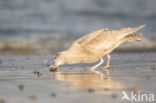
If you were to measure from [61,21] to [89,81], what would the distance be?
13328 millimetres

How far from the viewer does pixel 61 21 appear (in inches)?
818

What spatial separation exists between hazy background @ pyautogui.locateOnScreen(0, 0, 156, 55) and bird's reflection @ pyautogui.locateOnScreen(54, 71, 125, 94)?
7.20 metres

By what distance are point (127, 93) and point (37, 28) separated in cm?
1356

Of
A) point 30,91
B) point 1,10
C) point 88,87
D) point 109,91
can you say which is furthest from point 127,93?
point 1,10

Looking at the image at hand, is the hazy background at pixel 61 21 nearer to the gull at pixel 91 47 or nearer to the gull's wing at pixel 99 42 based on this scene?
the gull at pixel 91 47

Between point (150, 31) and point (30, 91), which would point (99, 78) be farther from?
point (150, 31)

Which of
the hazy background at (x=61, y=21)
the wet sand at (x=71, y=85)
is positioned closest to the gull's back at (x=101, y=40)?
the wet sand at (x=71, y=85)

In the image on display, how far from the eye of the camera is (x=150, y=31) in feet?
64.6

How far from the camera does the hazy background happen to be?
56.7 ft

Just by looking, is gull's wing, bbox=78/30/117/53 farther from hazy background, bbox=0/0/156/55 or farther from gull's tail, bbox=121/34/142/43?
hazy background, bbox=0/0/156/55

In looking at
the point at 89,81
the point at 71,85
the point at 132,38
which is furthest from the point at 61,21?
the point at 71,85

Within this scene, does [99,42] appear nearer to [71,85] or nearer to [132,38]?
[132,38]

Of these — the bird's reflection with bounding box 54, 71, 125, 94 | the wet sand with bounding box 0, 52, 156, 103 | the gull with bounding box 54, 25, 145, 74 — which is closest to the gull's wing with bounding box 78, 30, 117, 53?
the gull with bounding box 54, 25, 145, 74

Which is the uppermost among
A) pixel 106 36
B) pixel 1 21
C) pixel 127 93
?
pixel 1 21
